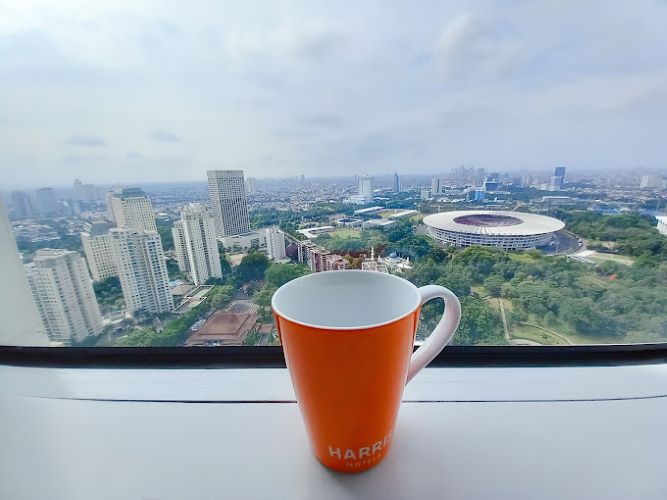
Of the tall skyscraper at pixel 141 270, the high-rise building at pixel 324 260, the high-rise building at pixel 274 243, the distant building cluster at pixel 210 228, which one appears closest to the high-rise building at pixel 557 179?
the distant building cluster at pixel 210 228

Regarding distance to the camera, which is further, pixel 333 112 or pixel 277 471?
pixel 333 112

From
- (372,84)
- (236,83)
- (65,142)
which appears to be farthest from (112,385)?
(372,84)

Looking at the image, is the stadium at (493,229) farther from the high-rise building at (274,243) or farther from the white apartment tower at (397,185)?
the high-rise building at (274,243)

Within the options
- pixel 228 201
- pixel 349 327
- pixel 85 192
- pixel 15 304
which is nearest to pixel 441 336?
pixel 349 327

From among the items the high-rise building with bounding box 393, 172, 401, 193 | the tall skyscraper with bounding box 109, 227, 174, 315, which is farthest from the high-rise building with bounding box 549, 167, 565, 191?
the tall skyscraper with bounding box 109, 227, 174, 315

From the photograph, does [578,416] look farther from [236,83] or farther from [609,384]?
[236,83]

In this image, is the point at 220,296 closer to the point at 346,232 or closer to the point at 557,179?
the point at 346,232
